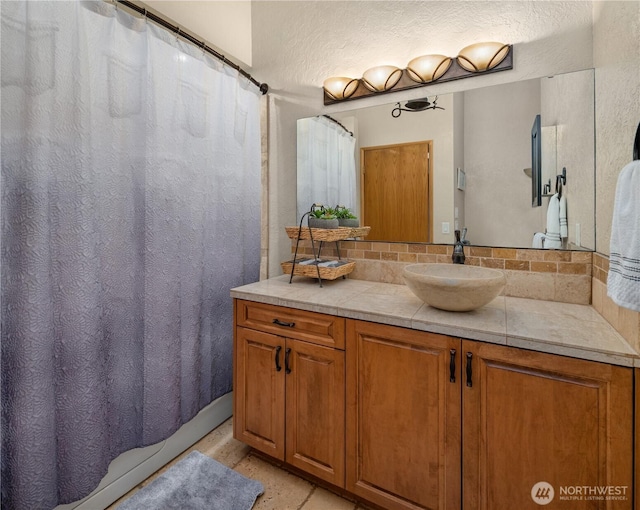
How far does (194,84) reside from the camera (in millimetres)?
1757

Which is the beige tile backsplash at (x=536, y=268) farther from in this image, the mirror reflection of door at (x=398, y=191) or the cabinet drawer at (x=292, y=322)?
the cabinet drawer at (x=292, y=322)

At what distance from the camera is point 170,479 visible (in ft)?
5.39

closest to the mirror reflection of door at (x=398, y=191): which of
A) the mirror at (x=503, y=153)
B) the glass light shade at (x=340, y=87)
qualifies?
the mirror at (x=503, y=153)

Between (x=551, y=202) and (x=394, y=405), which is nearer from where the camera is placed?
(x=394, y=405)

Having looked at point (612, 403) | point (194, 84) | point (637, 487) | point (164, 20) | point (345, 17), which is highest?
point (345, 17)

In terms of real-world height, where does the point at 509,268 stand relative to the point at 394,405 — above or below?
above

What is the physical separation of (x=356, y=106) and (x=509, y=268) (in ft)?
4.18

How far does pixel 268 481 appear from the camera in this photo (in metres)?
1.65

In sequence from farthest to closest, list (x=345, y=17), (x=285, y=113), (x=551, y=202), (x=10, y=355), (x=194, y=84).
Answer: (x=285, y=113), (x=345, y=17), (x=194, y=84), (x=551, y=202), (x=10, y=355)

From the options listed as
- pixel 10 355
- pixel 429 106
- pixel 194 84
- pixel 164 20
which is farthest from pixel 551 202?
pixel 10 355

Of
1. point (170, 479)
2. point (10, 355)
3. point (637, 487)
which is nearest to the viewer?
point (637, 487)

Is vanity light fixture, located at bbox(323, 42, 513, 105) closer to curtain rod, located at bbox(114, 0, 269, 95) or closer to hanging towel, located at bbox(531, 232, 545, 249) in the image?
curtain rod, located at bbox(114, 0, 269, 95)

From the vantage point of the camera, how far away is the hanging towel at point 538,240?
1.55 m

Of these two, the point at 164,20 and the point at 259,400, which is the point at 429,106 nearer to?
the point at 164,20
